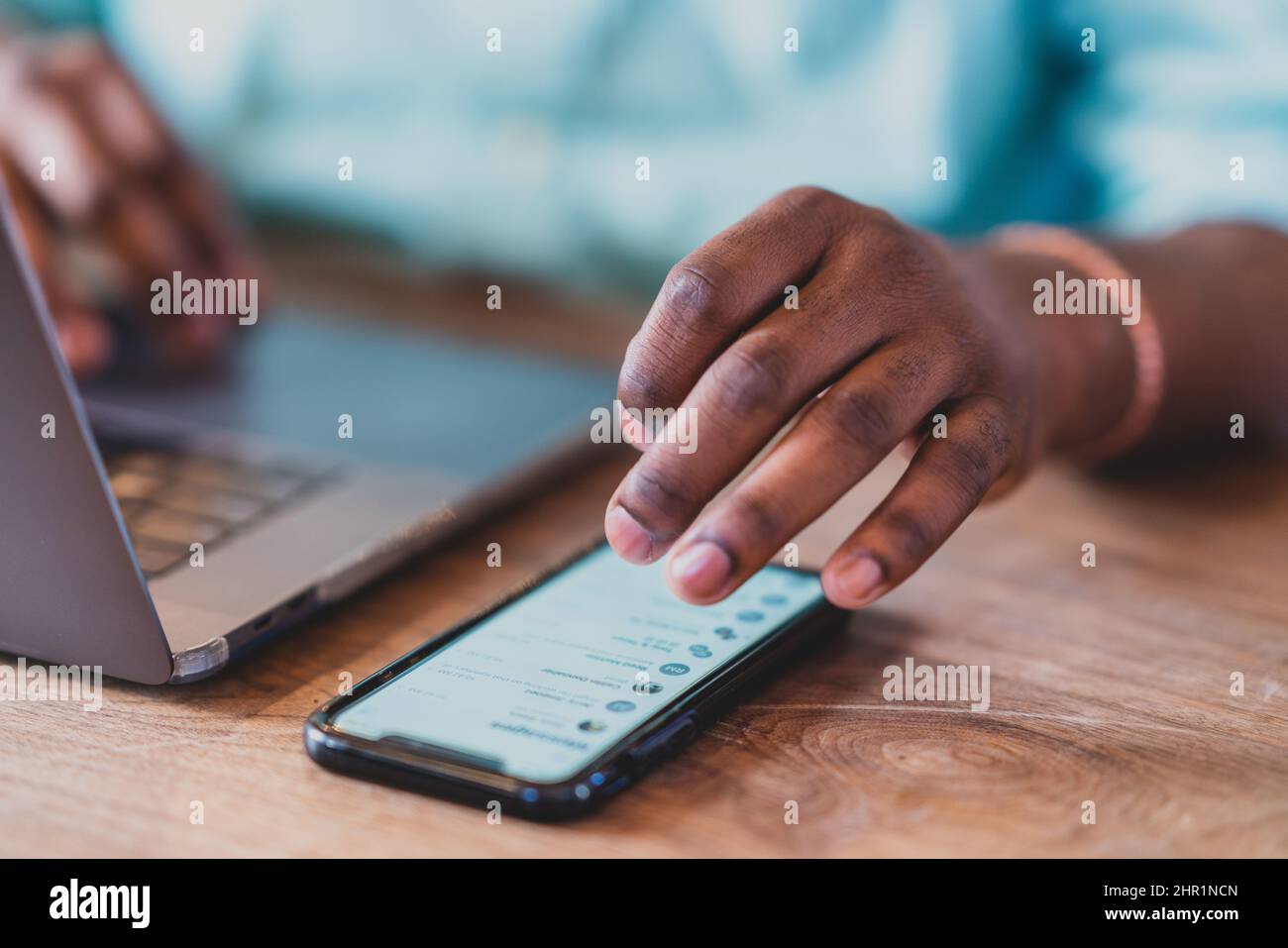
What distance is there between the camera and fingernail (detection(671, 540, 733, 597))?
376 millimetres

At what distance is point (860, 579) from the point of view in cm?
39

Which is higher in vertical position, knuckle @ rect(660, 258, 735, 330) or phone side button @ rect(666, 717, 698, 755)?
knuckle @ rect(660, 258, 735, 330)

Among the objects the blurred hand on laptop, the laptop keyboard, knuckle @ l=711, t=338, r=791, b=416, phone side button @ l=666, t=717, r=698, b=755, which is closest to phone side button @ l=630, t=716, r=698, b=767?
phone side button @ l=666, t=717, r=698, b=755

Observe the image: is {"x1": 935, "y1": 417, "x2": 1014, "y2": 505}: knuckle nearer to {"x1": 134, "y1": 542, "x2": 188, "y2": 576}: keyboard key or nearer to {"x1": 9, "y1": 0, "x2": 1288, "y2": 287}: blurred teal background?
{"x1": 134, "y1": 542, "x2": 188, "y2": 576}: keyboard key

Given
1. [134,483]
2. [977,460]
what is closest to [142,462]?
[134,483]

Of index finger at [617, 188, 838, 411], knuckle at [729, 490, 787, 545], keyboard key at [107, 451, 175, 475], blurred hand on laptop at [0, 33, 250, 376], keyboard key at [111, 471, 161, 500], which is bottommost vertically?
knuckle at [729, 490, 787, 545]

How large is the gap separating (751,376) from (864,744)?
0.13 metres

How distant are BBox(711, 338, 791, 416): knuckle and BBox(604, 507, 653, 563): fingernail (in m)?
0.05

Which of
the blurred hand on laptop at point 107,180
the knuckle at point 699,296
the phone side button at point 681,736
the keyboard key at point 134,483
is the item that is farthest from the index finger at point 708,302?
the blurred hand on laptop at point 107,180

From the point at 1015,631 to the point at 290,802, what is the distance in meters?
0.29

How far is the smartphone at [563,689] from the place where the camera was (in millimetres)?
363

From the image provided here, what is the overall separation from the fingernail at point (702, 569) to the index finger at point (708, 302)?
0.23 feet

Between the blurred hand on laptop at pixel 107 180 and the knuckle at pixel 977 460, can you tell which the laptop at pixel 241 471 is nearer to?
the blurred hand on laptop at pixel 107 180
